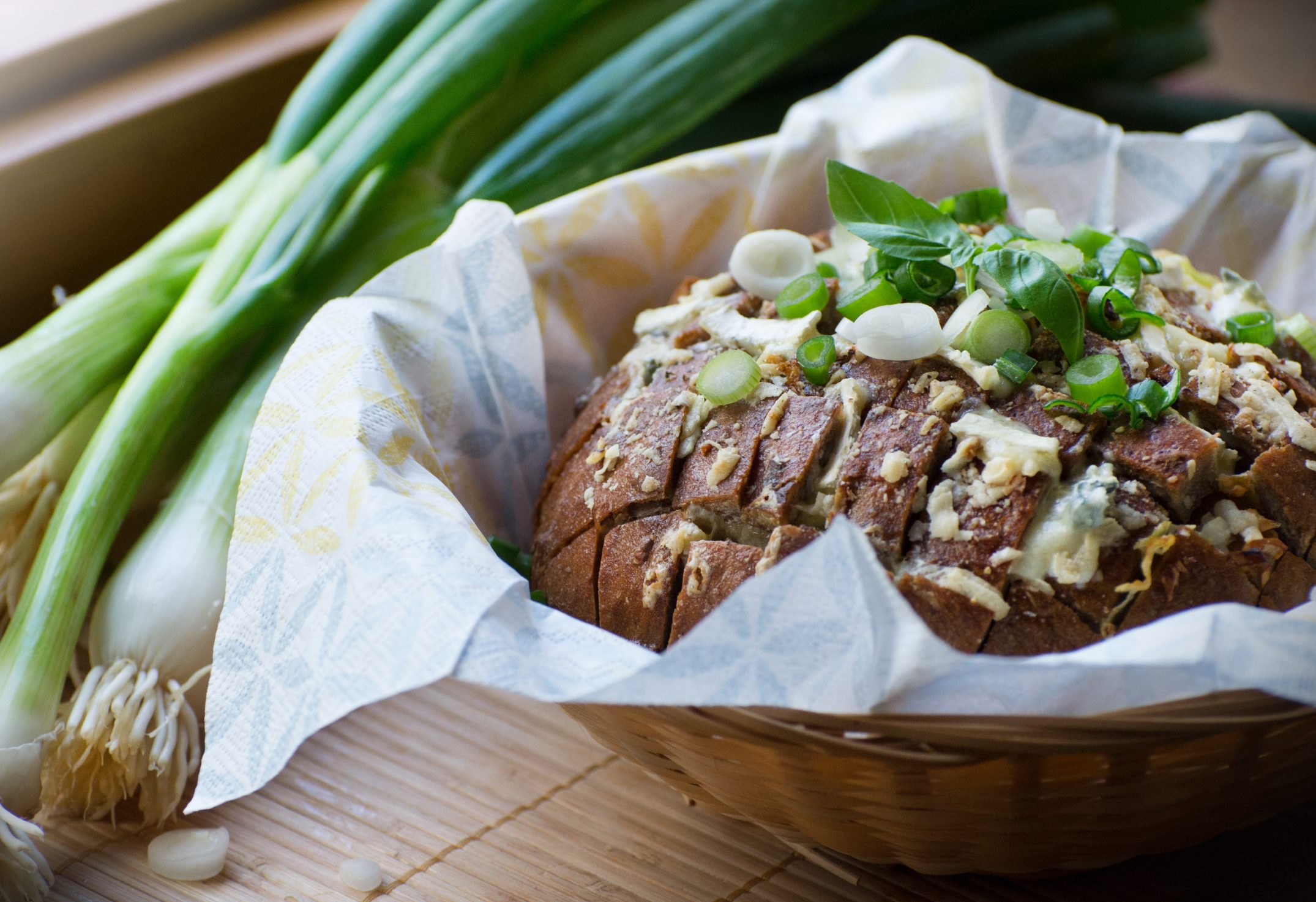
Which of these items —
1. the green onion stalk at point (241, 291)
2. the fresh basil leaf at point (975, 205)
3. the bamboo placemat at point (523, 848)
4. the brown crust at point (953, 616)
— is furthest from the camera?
the fresh basil leaf at point (975, 205)

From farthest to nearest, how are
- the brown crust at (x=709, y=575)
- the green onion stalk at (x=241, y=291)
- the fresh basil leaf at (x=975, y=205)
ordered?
the fresh basil leaf at (x=975, y=205), the green onion stalk at (x=241, y=291), the brown crust at (x=709, y=575)

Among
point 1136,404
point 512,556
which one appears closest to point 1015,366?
point 1136,404

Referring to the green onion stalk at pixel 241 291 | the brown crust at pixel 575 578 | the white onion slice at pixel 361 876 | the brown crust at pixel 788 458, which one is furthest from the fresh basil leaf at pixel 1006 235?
the white onion slice at pixel 361 876

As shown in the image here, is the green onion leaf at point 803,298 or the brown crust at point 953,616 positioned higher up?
the green onion leaf at point 803,298

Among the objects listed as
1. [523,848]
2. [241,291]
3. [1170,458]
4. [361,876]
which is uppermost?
[241,291]

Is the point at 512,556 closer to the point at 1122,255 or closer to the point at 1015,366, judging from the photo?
the point at 1015,366

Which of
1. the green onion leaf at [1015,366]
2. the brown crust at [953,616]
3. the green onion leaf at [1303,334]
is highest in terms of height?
the green onion leaf at [1015,366]

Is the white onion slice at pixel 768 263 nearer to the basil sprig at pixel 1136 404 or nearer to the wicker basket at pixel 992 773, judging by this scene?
the basil sprig at pixel 1136 404
